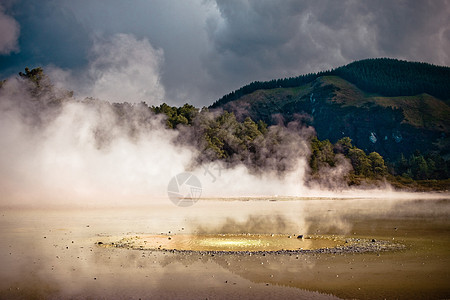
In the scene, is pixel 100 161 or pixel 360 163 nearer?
pixel 100 161

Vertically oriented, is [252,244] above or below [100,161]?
below

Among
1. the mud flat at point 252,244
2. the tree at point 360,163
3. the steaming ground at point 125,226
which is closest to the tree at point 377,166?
the tree at point 360,163

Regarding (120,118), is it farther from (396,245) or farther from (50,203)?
(396,245)

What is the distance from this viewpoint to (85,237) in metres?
21.8

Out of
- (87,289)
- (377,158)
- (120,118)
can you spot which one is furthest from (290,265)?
(377,158)

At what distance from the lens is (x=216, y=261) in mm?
16672

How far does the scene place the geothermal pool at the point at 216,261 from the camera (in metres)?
13.1

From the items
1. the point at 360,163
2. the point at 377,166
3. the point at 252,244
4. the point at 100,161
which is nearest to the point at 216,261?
the point at 252,244

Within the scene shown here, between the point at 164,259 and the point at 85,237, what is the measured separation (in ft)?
20.9

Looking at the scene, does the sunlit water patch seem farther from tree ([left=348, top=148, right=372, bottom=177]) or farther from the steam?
tree ([left=348, top=148, right=372, bottom=177])

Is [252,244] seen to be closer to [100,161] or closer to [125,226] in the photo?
[125,226]

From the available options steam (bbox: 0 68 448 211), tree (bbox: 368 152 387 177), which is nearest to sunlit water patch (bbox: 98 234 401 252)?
steam (bbox: 0 68 448 211)

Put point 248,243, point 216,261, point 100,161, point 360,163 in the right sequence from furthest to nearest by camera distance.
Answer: point 360,163
point 100,161
point 248,243
point 216,261

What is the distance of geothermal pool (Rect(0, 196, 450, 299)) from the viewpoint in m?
13.1
